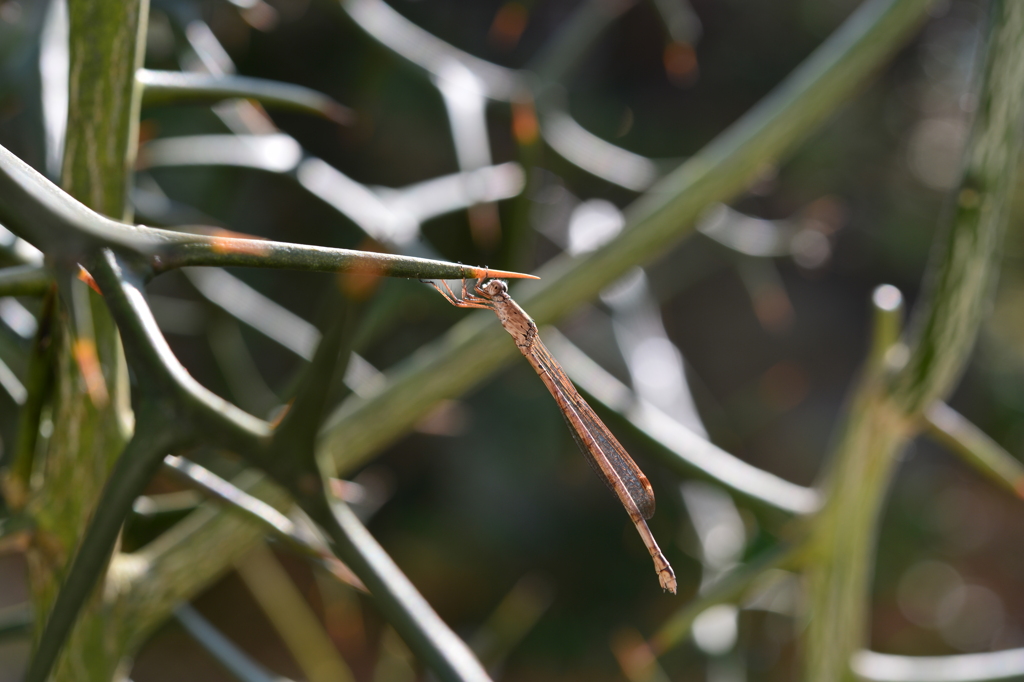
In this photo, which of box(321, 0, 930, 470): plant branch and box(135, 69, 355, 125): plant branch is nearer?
box(135, 69, 355, 125): plant branch

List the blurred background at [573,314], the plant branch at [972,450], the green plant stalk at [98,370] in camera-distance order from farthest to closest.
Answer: the blurred background at [573,314] < the plant branch at [972,450] < the green plant stalk at [98,370]

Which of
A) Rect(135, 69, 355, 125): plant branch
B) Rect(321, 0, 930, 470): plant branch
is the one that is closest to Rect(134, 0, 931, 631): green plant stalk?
Rect(321, 0, 930, 470): plant branch

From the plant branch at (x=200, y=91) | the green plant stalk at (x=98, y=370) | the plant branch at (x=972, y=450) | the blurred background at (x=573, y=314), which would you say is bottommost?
the green plant stalk at (x=98, y=370)

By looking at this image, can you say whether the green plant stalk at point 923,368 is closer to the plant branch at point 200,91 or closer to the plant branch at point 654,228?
the plant branch at point 654,228

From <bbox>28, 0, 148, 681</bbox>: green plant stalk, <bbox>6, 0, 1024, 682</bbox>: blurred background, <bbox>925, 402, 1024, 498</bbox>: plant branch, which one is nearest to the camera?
<bbox>28, 0, 148, 681</bbox>: green plant stalk

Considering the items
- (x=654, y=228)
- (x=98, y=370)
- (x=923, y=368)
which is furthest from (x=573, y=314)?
(x=98, y=370)

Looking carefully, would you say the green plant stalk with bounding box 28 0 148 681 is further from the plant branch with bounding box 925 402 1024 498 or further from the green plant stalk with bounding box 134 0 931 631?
the plant branch with bounding box 925 402 1024 498

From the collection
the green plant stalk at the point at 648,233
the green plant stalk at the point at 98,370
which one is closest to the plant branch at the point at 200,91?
the green plant stalk at the point at 98,370

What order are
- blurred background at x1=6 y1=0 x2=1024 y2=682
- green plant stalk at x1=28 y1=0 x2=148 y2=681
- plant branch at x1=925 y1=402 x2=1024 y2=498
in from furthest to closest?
blurred background at x1=6 y1=0 x2=1024 y2=682
plant branch at x1=925 y1=402 x2=1024 y2=498
green plant stalk at x1=28 y1=0 x2=148 y2=681

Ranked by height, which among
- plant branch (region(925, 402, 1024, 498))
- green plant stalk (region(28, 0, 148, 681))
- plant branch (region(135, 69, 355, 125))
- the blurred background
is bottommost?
green plant stalk (region(28, 0, 148, 681))
